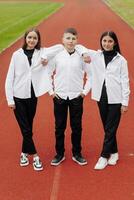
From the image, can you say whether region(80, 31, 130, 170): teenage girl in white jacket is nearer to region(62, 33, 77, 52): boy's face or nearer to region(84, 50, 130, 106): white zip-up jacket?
region(84, 50, 130, 106): white zip-up jacket

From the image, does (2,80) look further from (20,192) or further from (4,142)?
(20,192)

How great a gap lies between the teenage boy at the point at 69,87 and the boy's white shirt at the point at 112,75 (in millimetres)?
155

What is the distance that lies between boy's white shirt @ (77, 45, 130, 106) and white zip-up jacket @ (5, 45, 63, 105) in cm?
54

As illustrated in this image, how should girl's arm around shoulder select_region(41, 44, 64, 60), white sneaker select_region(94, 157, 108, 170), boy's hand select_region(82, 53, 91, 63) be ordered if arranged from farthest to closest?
1. white sneaker select_region(94, 157, 108, 170)
2. girl's arm around shoulder select_region(41, 44, 64, 60)
3. boy's hand select_region(82, 53, 91, 63)

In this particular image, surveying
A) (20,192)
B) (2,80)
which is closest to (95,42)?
(2,80)

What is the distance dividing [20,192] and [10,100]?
54.3 inches

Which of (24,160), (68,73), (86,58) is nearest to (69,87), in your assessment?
(68,73)

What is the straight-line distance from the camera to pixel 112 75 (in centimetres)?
739

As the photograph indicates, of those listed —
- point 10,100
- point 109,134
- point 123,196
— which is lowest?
point 123,196

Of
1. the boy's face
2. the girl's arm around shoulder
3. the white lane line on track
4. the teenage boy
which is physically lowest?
the white lane line on track

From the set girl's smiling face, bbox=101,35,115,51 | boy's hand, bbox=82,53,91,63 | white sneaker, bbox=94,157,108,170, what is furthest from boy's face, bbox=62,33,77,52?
white sneaker, bbox=94,157,108,170

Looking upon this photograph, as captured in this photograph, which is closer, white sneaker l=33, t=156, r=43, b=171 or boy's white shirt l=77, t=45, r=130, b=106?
boy's white shirt l=77, t=45, r=130, b=106

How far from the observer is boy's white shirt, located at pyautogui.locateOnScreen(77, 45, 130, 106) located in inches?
289

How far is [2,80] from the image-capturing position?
47.8 ft
